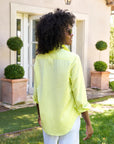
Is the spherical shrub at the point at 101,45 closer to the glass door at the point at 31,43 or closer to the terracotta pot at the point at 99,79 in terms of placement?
the terracotta pot at the point at 99,79

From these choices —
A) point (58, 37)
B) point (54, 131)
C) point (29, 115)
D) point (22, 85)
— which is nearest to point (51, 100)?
point (54, 131)

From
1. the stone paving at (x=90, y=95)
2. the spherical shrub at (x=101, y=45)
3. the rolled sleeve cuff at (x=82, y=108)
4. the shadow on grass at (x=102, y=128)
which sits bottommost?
the shadow on grass at (x=102, y=128)

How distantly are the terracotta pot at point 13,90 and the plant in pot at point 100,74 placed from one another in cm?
302

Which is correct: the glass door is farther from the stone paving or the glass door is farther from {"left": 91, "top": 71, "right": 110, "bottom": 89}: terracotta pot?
{"left": 91, "top": 71, "right": 110, "bottom": 89}: terracotta pot

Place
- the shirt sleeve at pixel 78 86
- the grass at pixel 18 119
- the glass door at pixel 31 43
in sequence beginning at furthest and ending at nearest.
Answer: the glass door at pixel 31 43, the grass at pixel 18 119, the shirt sleeve at pixel 78 86

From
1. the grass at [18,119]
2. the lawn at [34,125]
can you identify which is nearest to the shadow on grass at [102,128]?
the lawn at [34,125]

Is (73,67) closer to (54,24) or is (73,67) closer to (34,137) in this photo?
(54,24)

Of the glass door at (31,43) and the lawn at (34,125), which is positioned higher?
the glass door at (31,43)

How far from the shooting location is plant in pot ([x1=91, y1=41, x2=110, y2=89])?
7648 millimetres

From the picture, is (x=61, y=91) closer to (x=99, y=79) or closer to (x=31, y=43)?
(x=31, y=43)

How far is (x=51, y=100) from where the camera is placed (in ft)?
5.79

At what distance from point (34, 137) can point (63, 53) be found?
85.6 inches

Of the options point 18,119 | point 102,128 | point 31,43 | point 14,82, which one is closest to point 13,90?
point 14,82

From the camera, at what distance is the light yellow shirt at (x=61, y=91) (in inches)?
66.7
